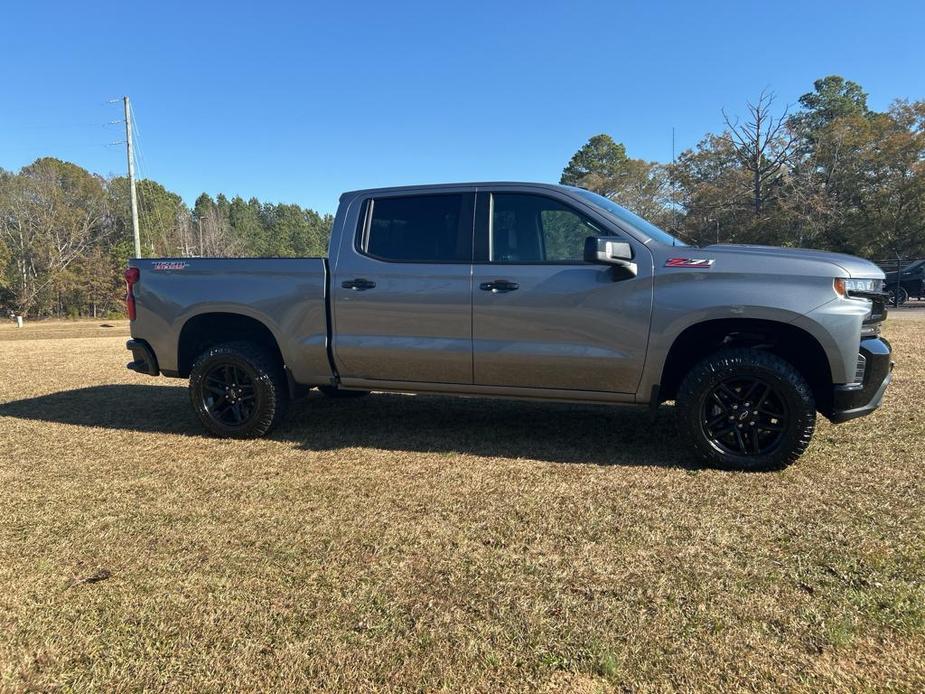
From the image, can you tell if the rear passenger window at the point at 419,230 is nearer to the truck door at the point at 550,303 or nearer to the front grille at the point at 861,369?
the truck door at the point at 550,303

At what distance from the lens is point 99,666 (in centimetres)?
202

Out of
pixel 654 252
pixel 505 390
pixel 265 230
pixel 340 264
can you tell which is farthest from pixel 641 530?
pixel 265 230

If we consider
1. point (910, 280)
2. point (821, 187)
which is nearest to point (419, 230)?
point (910, 280)

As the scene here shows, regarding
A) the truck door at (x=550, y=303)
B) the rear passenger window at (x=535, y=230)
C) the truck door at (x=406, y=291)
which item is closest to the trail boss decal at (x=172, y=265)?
the truck door at (x=406, y=291)

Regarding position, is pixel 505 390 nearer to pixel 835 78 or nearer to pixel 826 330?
pixel 826 330

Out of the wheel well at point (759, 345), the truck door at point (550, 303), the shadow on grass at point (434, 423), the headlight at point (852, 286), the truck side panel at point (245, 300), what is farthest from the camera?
the truck side panel at point (245, 300)

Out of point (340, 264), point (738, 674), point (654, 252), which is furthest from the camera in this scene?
point (340, 264)

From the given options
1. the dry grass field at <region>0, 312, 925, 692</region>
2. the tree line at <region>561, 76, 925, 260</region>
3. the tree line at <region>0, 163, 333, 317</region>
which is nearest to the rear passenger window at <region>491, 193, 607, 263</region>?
the dry grass field at <region>0, 312, 925, 692</region>

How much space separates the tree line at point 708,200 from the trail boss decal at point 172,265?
948 cm

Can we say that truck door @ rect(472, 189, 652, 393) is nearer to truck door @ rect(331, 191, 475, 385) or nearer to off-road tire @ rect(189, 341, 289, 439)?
truck door @ rect(331, 191, 475, 385)

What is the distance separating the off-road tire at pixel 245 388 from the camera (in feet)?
15.4

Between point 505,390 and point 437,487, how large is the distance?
97 centimetres

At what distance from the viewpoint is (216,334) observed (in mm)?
5117

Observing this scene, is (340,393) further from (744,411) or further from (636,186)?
(636,186)
